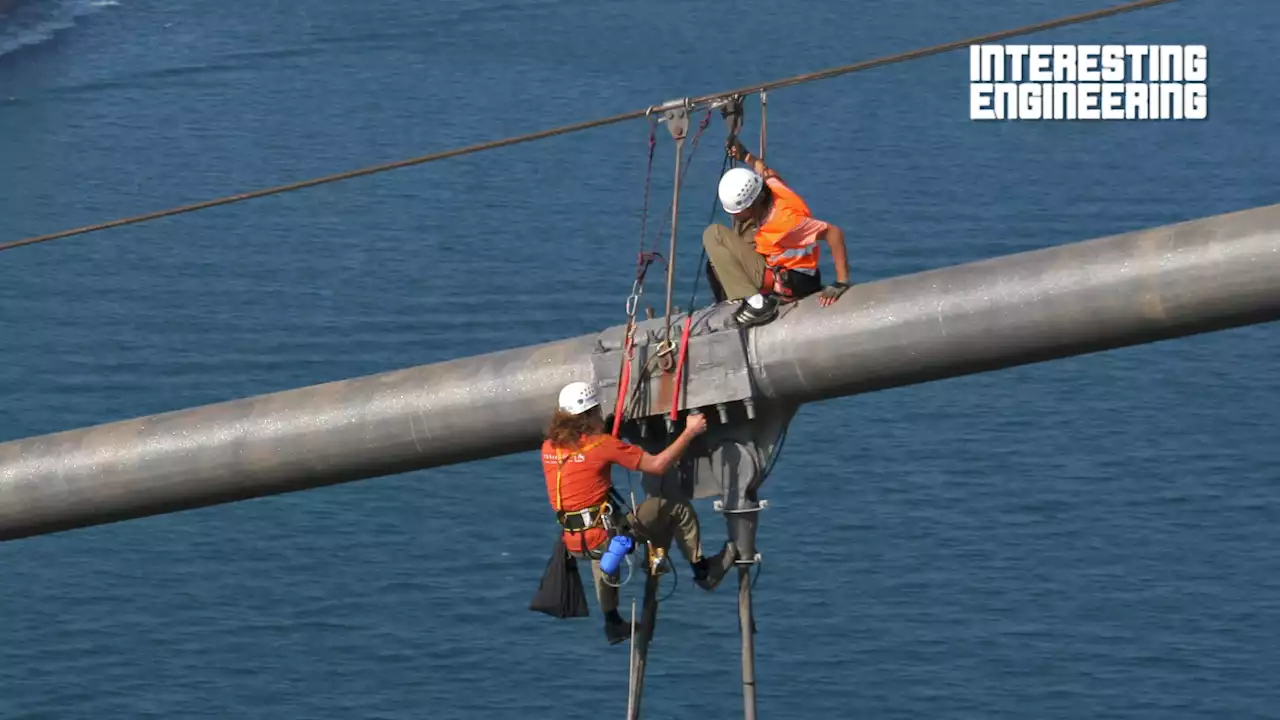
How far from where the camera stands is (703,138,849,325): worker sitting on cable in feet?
58.9

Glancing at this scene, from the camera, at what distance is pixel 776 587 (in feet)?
267

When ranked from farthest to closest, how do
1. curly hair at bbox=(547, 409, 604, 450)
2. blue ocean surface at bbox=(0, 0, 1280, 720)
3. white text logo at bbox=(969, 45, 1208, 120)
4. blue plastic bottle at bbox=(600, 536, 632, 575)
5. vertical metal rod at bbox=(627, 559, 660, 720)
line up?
white text logo at bbox=(969, 45, 1208, 120), blue ocean surface at bbox=(0, 0, 1280, 720), vertical metal rod at bbox=(627, 559, 660, 720), blue plastic bottle at bbox=(600, 536, 632, 575), curly hair at bbox=(547, 409, 604, 450)

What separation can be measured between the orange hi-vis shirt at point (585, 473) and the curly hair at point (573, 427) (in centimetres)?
15

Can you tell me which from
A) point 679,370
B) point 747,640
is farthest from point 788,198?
point 747,640

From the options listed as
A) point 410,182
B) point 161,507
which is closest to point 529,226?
point 410,182

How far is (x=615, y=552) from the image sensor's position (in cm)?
1778

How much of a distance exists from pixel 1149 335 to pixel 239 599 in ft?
→ 233

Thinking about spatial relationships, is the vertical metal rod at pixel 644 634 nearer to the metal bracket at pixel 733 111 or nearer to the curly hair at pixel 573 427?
the curly hair at pixel 573 427

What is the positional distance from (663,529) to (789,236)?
2906 mm

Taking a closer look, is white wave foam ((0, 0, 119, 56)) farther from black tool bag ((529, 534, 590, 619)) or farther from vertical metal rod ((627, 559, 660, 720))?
vertical metal rod ((627, 559, 660, 720))

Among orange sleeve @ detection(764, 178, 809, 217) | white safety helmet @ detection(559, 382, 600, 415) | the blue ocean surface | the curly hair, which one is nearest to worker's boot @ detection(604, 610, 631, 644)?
the curly hair

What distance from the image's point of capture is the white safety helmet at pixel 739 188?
18469 mm

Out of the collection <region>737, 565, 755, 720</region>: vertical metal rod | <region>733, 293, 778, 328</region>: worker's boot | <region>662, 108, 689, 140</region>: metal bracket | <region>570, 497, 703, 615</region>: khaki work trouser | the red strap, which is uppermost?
<region>662, 108, 689, 140</region>: metal bracket

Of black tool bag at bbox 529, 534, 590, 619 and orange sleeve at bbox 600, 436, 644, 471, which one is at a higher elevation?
orange sleeve at bbox 600, 436, 644, 471
